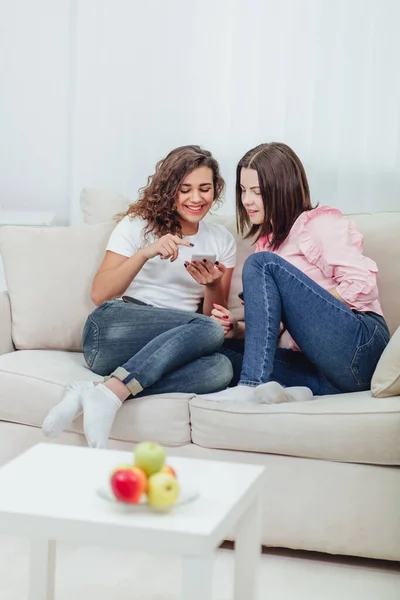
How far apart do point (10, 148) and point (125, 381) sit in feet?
→ 6.21

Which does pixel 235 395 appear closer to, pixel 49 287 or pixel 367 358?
pixel 367 358

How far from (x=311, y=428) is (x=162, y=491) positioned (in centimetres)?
79

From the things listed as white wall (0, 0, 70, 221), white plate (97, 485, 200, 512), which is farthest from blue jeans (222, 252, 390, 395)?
white wall (0, 0, 70, 221)

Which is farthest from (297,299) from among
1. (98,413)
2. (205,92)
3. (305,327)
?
(205,92)

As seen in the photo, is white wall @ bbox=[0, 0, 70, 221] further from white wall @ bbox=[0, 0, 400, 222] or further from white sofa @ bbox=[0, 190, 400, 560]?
white sofa @ bbox=[0, 190, 400, 560]

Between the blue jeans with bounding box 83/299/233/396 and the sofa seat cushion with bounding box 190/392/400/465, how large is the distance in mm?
146

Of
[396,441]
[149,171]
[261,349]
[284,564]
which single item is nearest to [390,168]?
[149,171]

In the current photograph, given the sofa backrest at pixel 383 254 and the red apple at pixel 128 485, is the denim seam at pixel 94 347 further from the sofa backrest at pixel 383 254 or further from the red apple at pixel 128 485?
the red apple at pixel 128 485

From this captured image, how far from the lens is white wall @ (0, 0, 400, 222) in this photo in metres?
3.22

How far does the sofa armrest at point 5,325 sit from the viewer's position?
2.69 m

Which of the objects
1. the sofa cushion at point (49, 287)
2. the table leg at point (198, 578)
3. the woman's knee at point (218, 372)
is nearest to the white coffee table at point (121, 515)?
the table leg at point (198, 578)

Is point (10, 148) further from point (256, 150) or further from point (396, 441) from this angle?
point (396, 441)

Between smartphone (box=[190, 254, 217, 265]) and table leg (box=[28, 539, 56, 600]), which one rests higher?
smartphone (box=[190, 254, 217, 265])

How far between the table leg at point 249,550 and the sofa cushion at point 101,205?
1.51 meters
